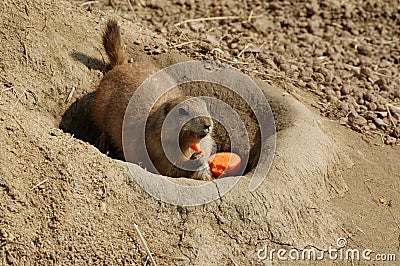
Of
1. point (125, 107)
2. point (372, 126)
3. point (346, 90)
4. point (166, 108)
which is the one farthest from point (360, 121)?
point (125, 107)

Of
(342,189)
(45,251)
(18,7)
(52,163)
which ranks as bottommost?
(342,189)

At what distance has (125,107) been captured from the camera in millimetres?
6281

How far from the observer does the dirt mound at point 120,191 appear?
4.51 m

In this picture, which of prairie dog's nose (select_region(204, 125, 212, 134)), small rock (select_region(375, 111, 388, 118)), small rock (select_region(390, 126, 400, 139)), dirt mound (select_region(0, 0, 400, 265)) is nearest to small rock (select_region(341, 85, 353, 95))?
small rock (select_region(375, 111, 388, 118))

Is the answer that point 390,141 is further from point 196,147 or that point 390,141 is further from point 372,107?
point 196,147

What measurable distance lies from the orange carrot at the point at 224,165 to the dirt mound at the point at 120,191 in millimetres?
638

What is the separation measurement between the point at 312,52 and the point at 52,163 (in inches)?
169

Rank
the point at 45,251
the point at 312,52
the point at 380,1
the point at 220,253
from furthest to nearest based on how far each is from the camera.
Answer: the point at 380,1 < the point at 312,52 < the point at 220,253 < the point at 45,251

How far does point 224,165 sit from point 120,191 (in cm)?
180

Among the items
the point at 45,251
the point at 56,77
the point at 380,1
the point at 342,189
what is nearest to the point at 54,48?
the point at 56,77

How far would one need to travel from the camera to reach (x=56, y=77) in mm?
6184

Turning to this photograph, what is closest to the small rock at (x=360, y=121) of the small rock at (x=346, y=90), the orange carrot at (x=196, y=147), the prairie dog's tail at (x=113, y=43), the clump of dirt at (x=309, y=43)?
the clump of dirt at (x=309, y=43)

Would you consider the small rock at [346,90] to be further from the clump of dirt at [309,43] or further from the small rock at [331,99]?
the small rock at [331,99]

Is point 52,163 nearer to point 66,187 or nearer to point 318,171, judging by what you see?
point 66,187
